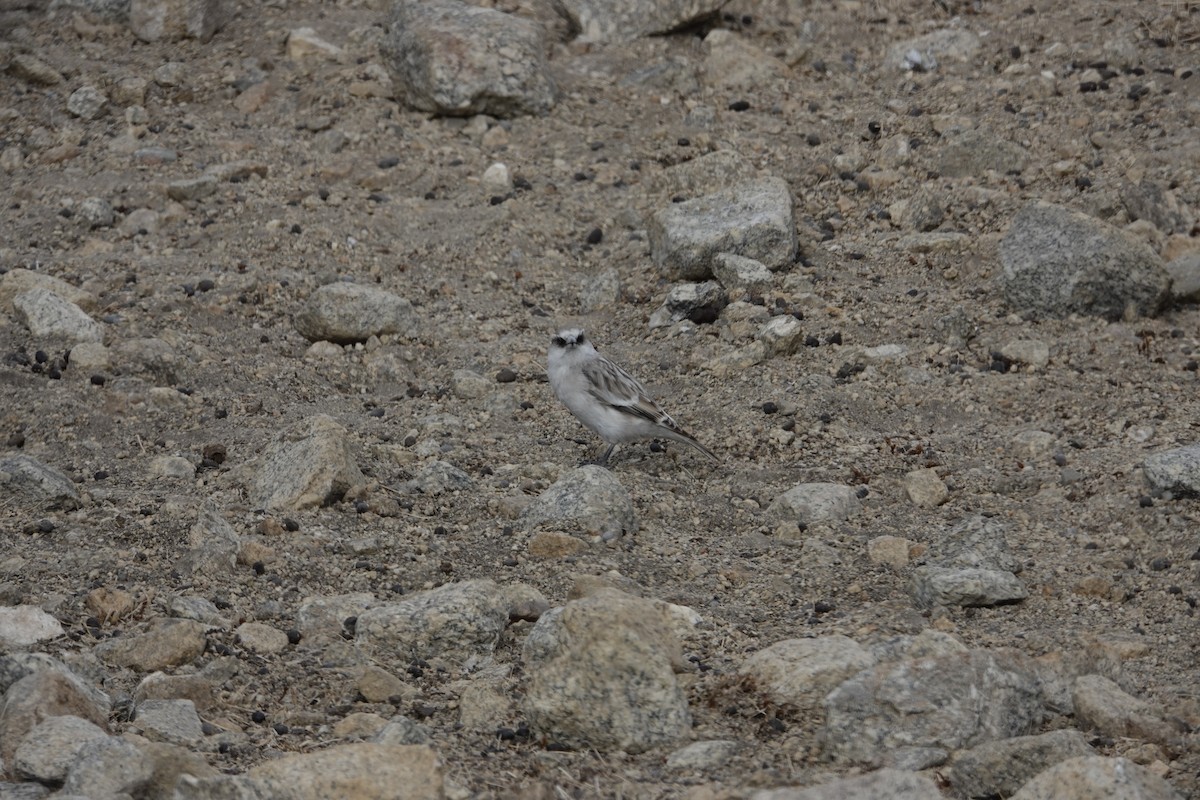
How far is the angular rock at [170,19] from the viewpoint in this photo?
12.5m

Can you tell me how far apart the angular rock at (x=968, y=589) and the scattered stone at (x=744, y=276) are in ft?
11.3

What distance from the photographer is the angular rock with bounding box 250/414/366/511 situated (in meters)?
7.02

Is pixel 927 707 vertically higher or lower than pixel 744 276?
higher

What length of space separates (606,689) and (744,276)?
4812 millimetres

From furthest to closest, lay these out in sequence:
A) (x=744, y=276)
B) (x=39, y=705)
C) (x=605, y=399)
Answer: (x=744, y=276)
(x=605, y=399)
(x=39, y=705)

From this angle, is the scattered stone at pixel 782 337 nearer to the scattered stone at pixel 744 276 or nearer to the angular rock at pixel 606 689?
the scattered stone at pixel 744 276

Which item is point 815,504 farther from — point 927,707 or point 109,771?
point 109,771

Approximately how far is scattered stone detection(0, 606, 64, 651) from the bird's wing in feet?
10.5

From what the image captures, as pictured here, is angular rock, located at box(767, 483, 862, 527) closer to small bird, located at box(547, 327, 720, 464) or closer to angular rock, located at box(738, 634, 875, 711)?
small bird, located at box(547, 327, 720, 464)

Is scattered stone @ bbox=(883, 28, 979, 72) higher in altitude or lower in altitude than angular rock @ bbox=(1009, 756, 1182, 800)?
lower

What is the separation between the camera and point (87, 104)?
458 inches

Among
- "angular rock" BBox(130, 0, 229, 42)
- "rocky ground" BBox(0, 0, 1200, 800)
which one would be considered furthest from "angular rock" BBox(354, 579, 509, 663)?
"angular rock" BBox(130, 0, 229, 42)

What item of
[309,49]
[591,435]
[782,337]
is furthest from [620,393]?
[309,49]

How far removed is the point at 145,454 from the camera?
308 inches
